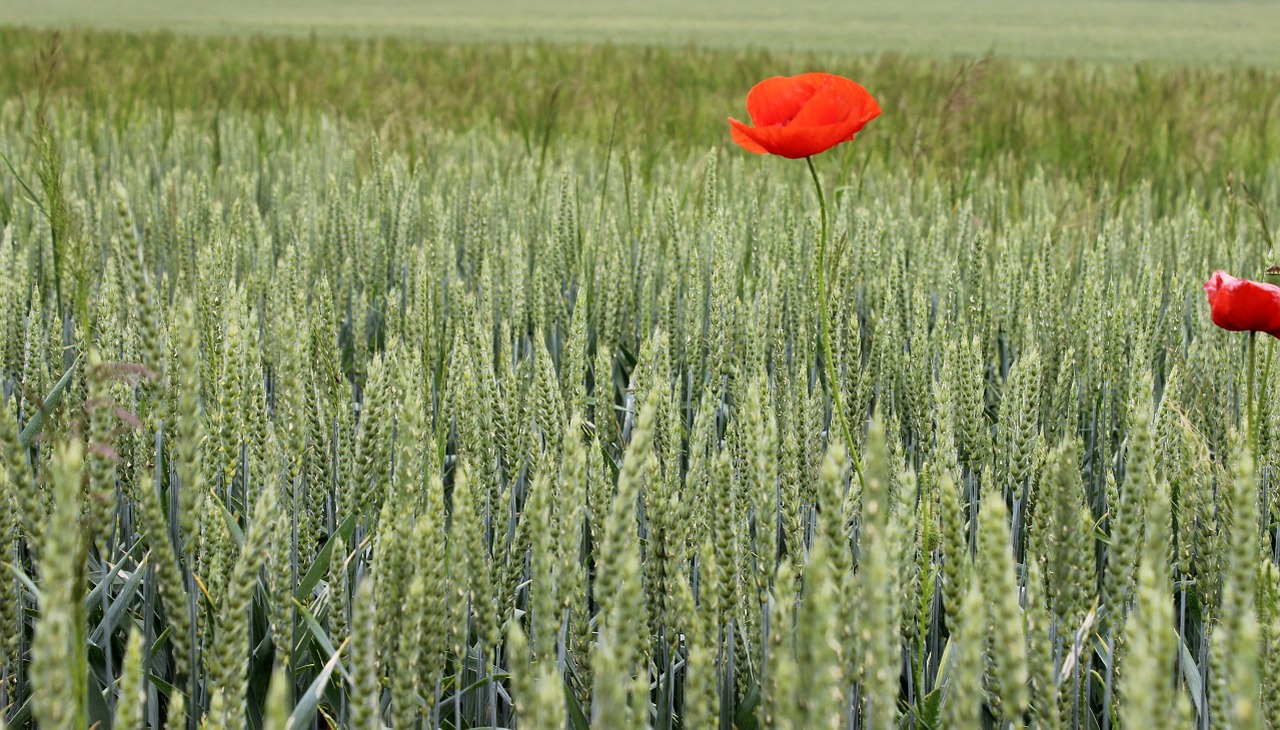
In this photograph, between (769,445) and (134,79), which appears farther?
(134,79)

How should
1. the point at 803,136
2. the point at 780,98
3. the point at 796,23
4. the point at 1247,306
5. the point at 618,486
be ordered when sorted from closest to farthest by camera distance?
the point at 618,486 < the point at 1247,306 < the point at 803,136 < the point at 780,98 < the point at 796,23

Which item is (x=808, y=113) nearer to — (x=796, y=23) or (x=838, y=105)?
(x=838, y=105)

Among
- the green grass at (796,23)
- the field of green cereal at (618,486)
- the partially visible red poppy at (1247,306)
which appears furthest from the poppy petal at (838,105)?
the green grass at (796,23)

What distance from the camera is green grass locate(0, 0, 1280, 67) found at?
1553 cm

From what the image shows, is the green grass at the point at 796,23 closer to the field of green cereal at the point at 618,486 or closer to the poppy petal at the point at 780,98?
the field of green cereal at the point at 618,486

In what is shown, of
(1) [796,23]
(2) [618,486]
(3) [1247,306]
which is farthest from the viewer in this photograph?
(1) [796,23]

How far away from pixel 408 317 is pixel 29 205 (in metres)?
1.65

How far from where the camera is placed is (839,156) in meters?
4.07

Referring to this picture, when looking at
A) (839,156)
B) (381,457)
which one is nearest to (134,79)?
(839,156)

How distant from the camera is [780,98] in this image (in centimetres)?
122

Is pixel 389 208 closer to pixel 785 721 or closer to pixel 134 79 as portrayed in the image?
pixel 785 721

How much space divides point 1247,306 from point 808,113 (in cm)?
43

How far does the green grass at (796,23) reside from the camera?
1553cm

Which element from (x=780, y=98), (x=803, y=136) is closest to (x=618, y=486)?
(x=803, y=136)
